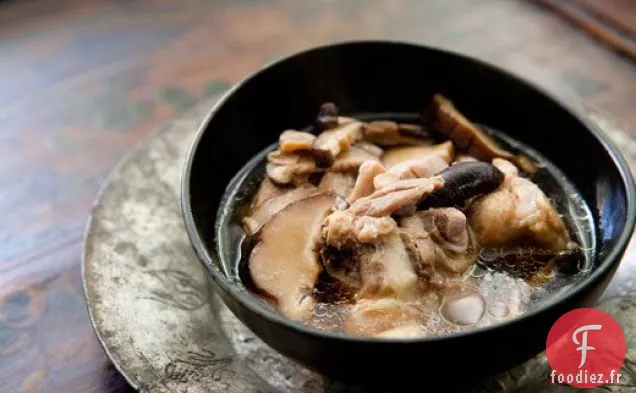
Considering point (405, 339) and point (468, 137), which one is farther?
point (468, 137)

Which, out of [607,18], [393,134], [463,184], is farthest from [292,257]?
[607,18]

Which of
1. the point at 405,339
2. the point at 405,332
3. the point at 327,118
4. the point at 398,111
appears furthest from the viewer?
the point at 398,111

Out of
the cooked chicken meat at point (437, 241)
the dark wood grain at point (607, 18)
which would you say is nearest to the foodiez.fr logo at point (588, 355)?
the cooked chicken meat at point (437, 241)

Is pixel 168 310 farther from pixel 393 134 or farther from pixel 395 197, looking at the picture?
pixel 393 134

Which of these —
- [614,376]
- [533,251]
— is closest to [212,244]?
[533,251]

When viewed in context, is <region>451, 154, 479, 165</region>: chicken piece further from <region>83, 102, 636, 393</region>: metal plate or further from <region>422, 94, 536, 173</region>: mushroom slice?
<region>83, 102, 636, 393</region>: metal plate

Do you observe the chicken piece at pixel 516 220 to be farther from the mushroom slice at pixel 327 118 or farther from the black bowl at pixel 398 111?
the mushroom slice at pixel 327 118

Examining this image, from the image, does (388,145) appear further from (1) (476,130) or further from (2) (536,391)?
(2) (536,391)
